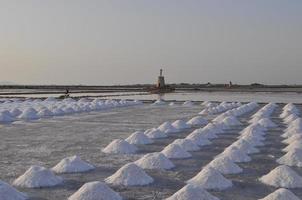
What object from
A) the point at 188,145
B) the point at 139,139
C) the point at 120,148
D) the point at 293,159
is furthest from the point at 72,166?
the point at 293,159

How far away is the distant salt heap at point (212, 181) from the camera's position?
5582mm

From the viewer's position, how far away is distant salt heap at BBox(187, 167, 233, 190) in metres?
5.58

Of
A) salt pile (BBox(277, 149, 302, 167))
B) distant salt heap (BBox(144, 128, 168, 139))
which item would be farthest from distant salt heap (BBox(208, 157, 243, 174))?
distant salt heap (BBox(144, 128, 168, 139))

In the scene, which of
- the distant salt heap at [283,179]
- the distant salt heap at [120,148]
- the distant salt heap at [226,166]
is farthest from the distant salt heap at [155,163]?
the distant salt heap at [283,179]

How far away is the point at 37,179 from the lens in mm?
5727

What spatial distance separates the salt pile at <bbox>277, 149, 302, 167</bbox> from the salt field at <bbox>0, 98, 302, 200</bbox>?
0.01 m

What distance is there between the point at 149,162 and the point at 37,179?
5.47 feet

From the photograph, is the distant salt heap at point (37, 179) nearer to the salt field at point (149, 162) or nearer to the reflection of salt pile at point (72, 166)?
the salt field at point (149, 162)

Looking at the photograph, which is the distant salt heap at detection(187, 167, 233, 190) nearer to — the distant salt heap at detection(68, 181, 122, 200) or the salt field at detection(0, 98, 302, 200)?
the salt field at detection(0, 98, 302, 200)

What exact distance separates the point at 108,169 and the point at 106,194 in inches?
67.1

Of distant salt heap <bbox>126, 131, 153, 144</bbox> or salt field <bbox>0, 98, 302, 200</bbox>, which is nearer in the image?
salt field <bbox>0, 98, 302, 200</bbox>

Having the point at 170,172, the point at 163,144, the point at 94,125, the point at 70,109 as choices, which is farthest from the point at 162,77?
the point at 170,172

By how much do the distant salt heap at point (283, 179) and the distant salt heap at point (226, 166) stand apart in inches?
20.4

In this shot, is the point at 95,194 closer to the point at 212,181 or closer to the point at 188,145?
the point at 212,181
